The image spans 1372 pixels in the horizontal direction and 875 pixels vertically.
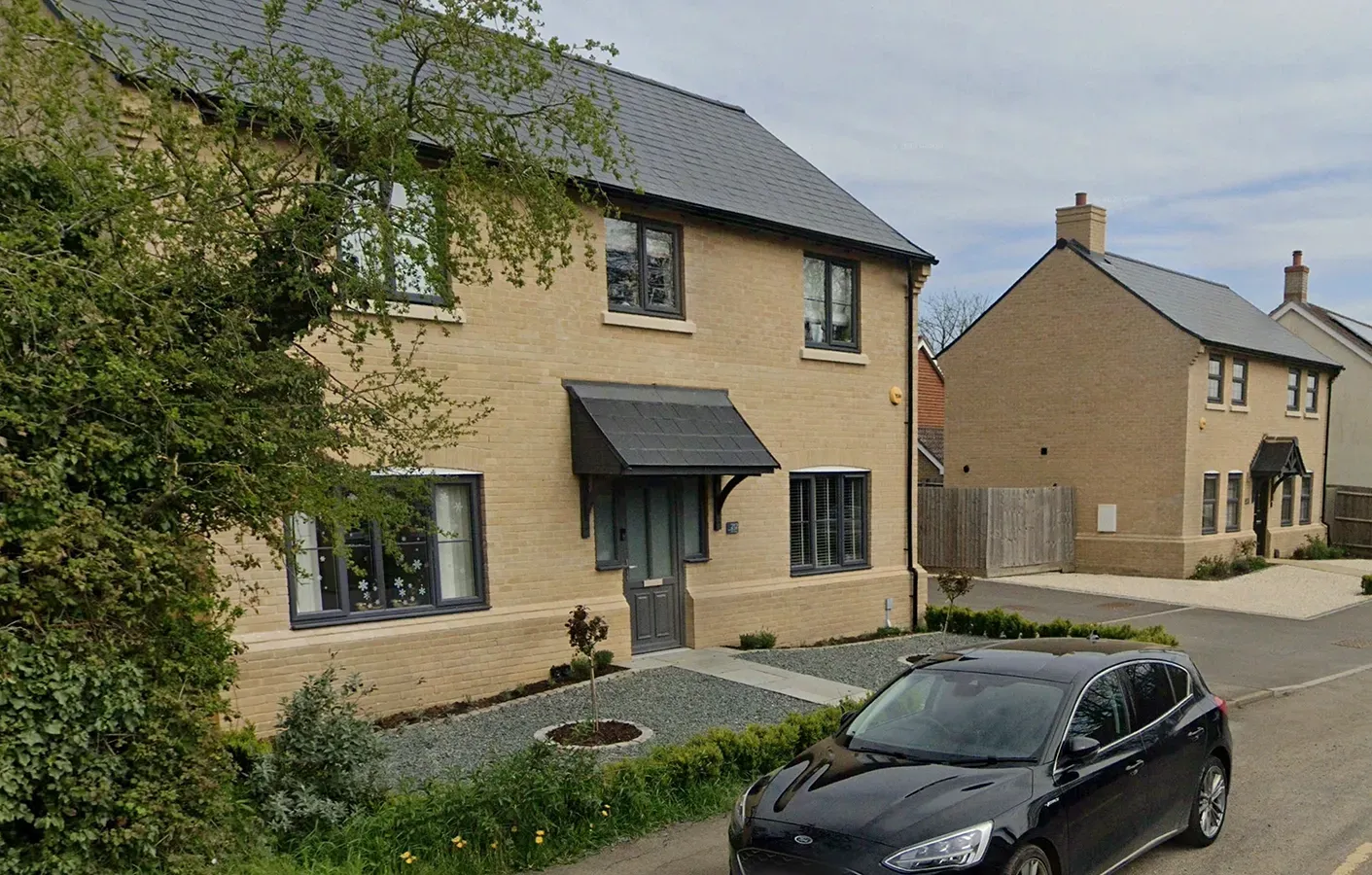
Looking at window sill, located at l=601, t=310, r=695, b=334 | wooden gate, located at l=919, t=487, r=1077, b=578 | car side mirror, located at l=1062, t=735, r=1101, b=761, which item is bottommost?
wooden gate, located at l=919, t=487, r=1077, b=578

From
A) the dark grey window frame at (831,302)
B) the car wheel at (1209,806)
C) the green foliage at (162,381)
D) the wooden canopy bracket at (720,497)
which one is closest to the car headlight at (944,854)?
the car wheel at (1209,806)

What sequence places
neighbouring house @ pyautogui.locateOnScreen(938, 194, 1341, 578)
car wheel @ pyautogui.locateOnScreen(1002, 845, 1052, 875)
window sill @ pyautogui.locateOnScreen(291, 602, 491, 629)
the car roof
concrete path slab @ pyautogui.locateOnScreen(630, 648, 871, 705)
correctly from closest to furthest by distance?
1. car wheel @ pyautogui.locateOnScreen(1002, 845, 1052, 875)
2. the car roof
3. window sill @ pyautogui.locateOnScreen(291, 602, 491, 629)
4. concrete path slab @ pyautogui.locateOnScreen(630, 648, 871, 705)
5. neighbouring house @ pyautogui.locateOnScreen(938, 194, 1341, 578)

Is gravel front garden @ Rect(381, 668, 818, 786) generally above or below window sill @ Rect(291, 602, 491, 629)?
below

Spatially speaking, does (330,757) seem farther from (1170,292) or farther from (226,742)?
(1170,292)

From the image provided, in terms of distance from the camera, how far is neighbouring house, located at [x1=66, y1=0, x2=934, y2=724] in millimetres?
9258

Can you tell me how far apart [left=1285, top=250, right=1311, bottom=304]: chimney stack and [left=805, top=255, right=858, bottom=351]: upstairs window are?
93.4 ft

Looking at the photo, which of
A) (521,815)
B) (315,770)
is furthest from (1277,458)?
(315,770)

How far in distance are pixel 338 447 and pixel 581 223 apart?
2440 millimetres

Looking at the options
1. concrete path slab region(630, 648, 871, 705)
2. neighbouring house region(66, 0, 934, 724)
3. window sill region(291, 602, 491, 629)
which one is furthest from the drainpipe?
window sill region(291, 602, 491, 629)

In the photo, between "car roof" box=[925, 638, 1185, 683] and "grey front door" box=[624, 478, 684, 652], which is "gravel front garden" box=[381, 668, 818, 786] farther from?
"car roof" box=[925, 638, 1185, 683]

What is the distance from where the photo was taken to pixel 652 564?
11828mm

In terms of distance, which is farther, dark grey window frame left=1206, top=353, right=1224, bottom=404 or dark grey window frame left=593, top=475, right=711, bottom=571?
dark grey window frame left=1206, top=353, right=1224, bottom=404

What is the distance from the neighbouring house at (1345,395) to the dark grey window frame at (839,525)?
24390 millimetres

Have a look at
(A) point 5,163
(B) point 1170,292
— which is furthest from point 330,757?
(B) point 1170,292
